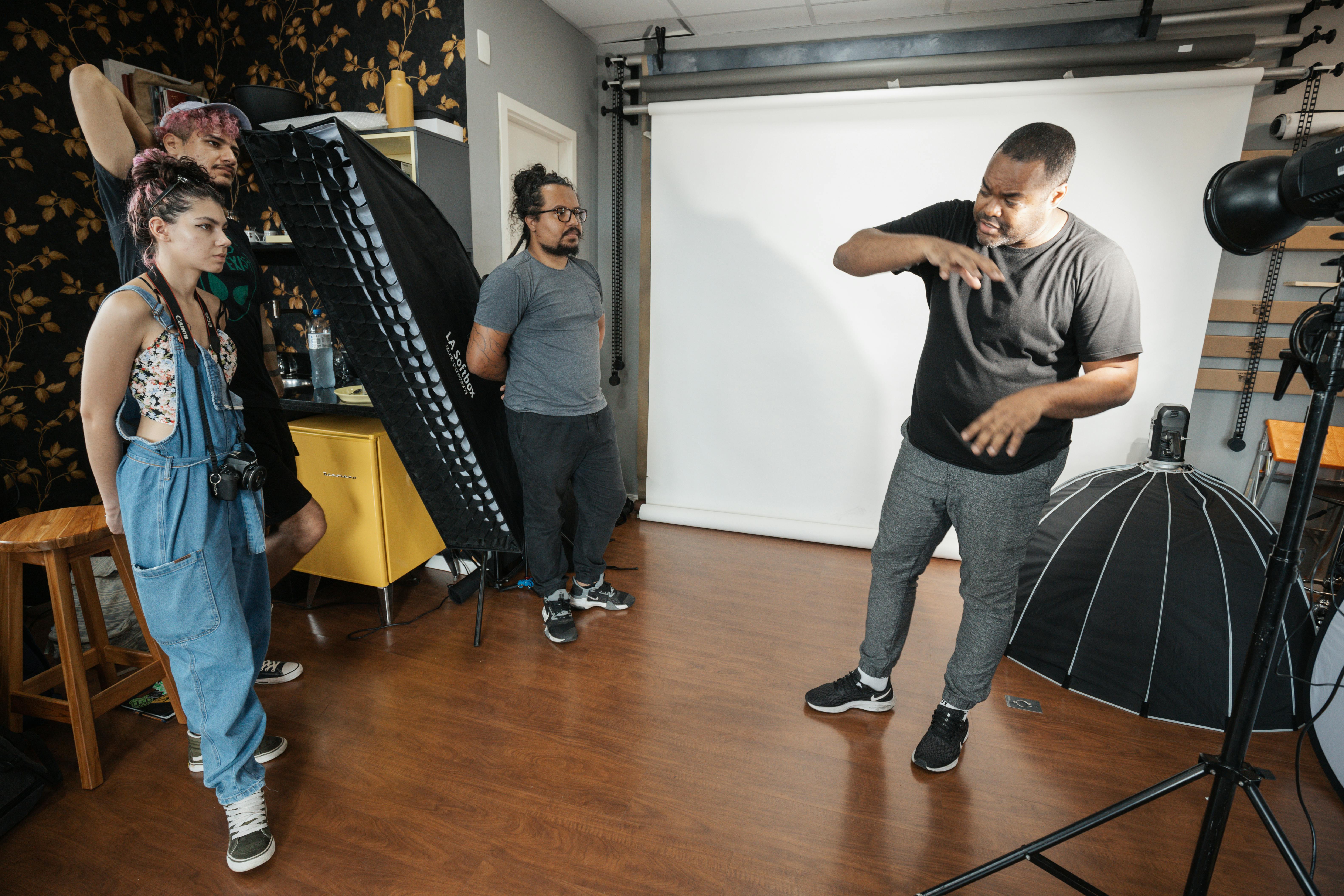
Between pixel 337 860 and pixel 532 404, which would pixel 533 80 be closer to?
pixel 532 404

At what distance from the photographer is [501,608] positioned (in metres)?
2.50

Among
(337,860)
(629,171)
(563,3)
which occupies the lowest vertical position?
(337,860)

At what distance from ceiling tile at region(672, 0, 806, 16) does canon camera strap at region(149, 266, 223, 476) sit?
257 centimetres

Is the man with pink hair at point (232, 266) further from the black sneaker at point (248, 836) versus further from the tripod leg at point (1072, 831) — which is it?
the tripod leg at point (1072, 831)

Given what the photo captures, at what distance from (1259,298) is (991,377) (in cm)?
237

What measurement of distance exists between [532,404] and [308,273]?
73cm

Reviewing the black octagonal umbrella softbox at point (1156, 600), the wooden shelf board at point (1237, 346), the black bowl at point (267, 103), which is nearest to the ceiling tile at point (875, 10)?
the wooden shelf board at point (1237, 346)

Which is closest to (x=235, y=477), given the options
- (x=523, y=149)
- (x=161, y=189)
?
(x=161, y=189)

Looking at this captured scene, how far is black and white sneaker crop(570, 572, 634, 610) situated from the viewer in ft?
8.10

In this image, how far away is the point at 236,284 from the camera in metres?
1.64

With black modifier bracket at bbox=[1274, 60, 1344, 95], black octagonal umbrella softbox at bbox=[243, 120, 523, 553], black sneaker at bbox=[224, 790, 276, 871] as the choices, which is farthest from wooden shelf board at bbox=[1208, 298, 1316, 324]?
black sneaker at bbox=[224, 790, 276, 871]

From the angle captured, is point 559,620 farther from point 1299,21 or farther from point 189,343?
point 1299,21

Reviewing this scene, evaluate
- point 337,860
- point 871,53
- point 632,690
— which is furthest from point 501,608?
point 871,53

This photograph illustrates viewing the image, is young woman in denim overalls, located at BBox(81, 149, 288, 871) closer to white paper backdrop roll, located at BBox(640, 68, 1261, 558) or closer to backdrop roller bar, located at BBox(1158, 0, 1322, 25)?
white paper backdrop roll, located at BBox(640, 68, 1261, 558)
